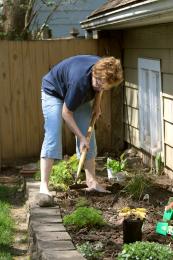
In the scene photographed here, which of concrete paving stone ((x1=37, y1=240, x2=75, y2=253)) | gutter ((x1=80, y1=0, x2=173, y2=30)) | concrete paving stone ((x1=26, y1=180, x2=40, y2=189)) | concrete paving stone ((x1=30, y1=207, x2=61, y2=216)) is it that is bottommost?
concrete paving stone ((x1=26, y1=180, x2=40, y2=189))

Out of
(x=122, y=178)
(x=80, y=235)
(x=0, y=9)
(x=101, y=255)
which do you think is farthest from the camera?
(x=0, y=9)

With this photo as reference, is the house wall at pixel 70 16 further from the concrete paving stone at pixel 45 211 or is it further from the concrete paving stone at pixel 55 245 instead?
the concrete paving stone at pixel 55 245

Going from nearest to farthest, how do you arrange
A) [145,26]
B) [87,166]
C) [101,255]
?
[101,255] → [87,166] → [145,26]

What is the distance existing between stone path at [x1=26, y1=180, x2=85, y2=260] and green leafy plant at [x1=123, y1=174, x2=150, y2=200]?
84cm

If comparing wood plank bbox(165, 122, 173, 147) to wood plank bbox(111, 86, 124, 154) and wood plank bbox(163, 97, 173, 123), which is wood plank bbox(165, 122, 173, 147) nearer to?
wood plank bbox(163, 97, 173, 123)

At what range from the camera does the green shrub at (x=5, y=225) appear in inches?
194

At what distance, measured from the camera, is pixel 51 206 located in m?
4.92

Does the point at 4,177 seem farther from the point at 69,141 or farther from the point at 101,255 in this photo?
the point at 101,255

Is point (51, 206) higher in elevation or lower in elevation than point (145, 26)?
lower

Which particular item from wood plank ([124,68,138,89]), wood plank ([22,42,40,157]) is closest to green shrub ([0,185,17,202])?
wood plank ([22,42,40,157])

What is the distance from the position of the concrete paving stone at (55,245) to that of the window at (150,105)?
318cm

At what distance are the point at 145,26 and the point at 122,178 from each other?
215 centimetres

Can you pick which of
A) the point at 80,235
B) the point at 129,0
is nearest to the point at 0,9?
the point at 129,0

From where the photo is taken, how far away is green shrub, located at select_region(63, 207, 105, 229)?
438 centimetres
